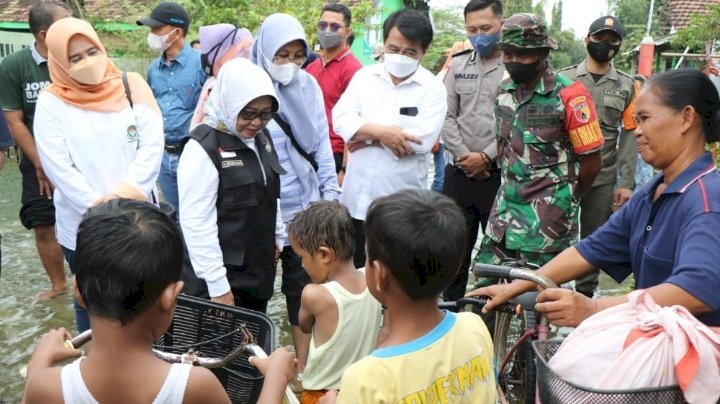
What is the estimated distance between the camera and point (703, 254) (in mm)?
1990

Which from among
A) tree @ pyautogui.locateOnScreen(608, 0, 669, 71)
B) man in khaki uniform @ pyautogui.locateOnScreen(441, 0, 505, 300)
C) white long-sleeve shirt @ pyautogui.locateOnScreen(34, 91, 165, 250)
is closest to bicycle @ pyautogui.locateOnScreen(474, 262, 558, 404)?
man in khaki uniform @ pyautogui.locateOnScreen(441, 0, 505, 300)

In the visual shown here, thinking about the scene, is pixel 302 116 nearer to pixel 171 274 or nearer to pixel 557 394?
pixel 171 274

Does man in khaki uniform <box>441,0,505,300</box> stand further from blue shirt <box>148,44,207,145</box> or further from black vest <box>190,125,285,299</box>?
blue shirt <box>148,44,207,145</box>

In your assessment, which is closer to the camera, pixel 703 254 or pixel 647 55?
pixel 703 254

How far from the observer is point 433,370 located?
1749mm

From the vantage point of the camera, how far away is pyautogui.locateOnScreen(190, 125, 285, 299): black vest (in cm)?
318

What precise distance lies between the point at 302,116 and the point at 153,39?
8.17ft

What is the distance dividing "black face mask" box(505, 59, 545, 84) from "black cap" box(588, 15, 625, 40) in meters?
1.76

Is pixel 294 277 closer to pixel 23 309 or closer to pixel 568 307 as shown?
pixel 568 307

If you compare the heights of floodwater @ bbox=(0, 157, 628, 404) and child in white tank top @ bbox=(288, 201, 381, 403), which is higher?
child in white tank top @ bbox=(288, 201, 381, 403)

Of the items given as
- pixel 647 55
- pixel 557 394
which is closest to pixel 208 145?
pixel 557 394

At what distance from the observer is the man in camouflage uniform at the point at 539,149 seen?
3.54 metres

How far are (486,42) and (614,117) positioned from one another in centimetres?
114

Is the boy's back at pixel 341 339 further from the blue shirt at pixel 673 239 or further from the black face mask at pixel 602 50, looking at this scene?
the black face mask at pixel 602 50
